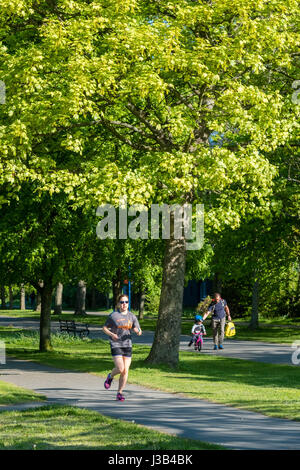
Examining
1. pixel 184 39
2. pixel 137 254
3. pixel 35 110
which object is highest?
pixel 184 39

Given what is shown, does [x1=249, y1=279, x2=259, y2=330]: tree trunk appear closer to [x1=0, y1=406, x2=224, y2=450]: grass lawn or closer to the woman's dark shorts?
the woman's dark shorts

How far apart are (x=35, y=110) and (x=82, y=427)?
934 cm

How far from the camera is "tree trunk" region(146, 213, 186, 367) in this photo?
786 inches

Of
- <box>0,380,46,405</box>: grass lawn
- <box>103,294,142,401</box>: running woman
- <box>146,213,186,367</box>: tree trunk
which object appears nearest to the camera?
<box>0,380,46,405</box>: grass lawn

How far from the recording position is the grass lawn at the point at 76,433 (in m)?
8.94

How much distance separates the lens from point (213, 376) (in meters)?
18.5

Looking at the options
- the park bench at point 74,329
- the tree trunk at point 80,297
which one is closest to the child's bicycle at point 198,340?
the park bench at point 74,329

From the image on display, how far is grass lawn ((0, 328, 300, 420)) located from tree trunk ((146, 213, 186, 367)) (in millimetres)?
461

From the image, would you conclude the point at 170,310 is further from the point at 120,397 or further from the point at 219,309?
the point at 120,397

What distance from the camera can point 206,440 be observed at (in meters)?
9.48

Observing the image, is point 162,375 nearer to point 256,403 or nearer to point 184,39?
point 256,403

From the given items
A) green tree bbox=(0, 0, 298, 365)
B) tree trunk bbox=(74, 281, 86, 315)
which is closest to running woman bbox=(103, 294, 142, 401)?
green tree bbox=(0, 0, 298, 365)

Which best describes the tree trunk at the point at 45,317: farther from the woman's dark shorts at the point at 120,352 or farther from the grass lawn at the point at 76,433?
the grass lawn at the point at 76,433

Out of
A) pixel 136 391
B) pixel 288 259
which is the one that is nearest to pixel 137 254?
pixel 288 259
